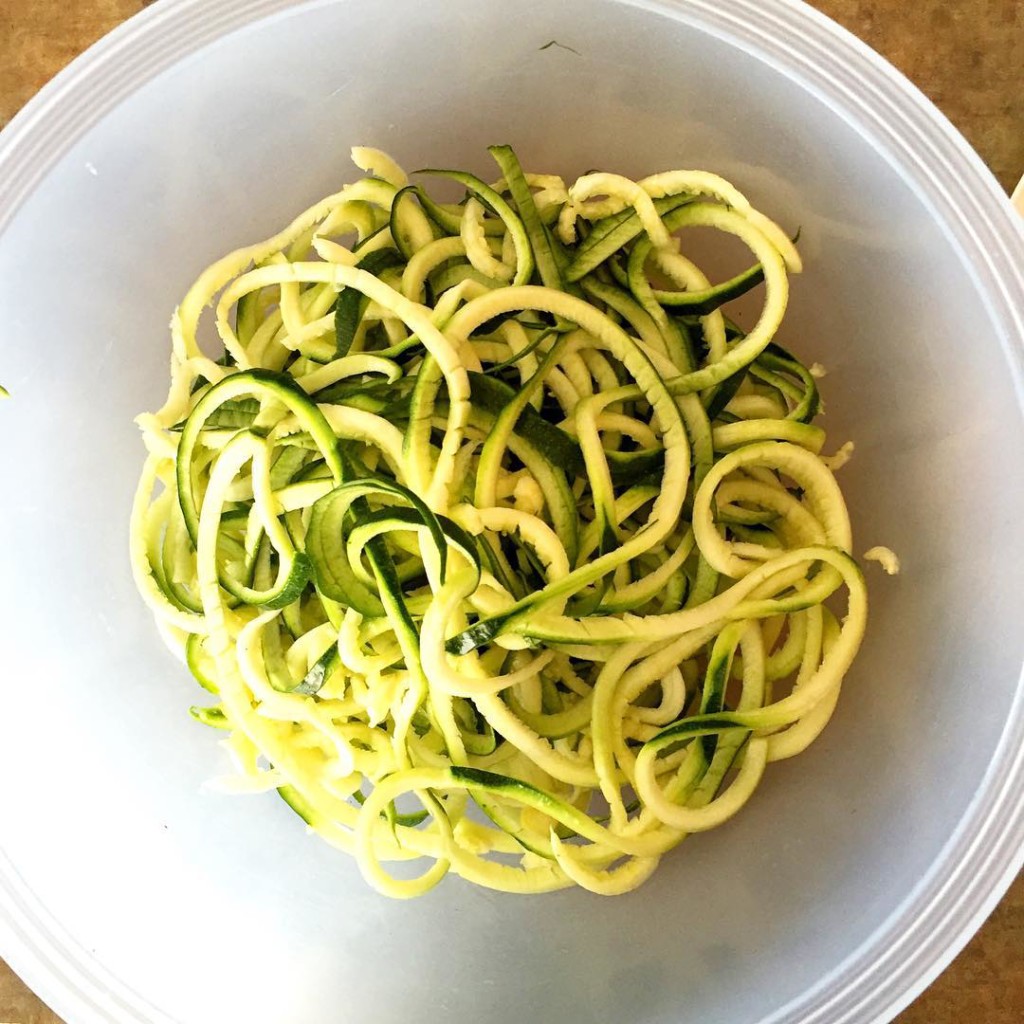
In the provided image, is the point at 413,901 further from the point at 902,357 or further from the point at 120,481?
the point at 902,357

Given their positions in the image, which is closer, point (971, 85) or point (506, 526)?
point (506, 526)

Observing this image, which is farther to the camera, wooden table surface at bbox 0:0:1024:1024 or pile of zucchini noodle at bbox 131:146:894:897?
wooden table surface at bbox 0:0:1024:1024

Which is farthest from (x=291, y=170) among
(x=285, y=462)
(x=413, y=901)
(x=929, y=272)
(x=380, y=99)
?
(x=413, y=901)

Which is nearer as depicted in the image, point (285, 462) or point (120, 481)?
point (285, 462)
